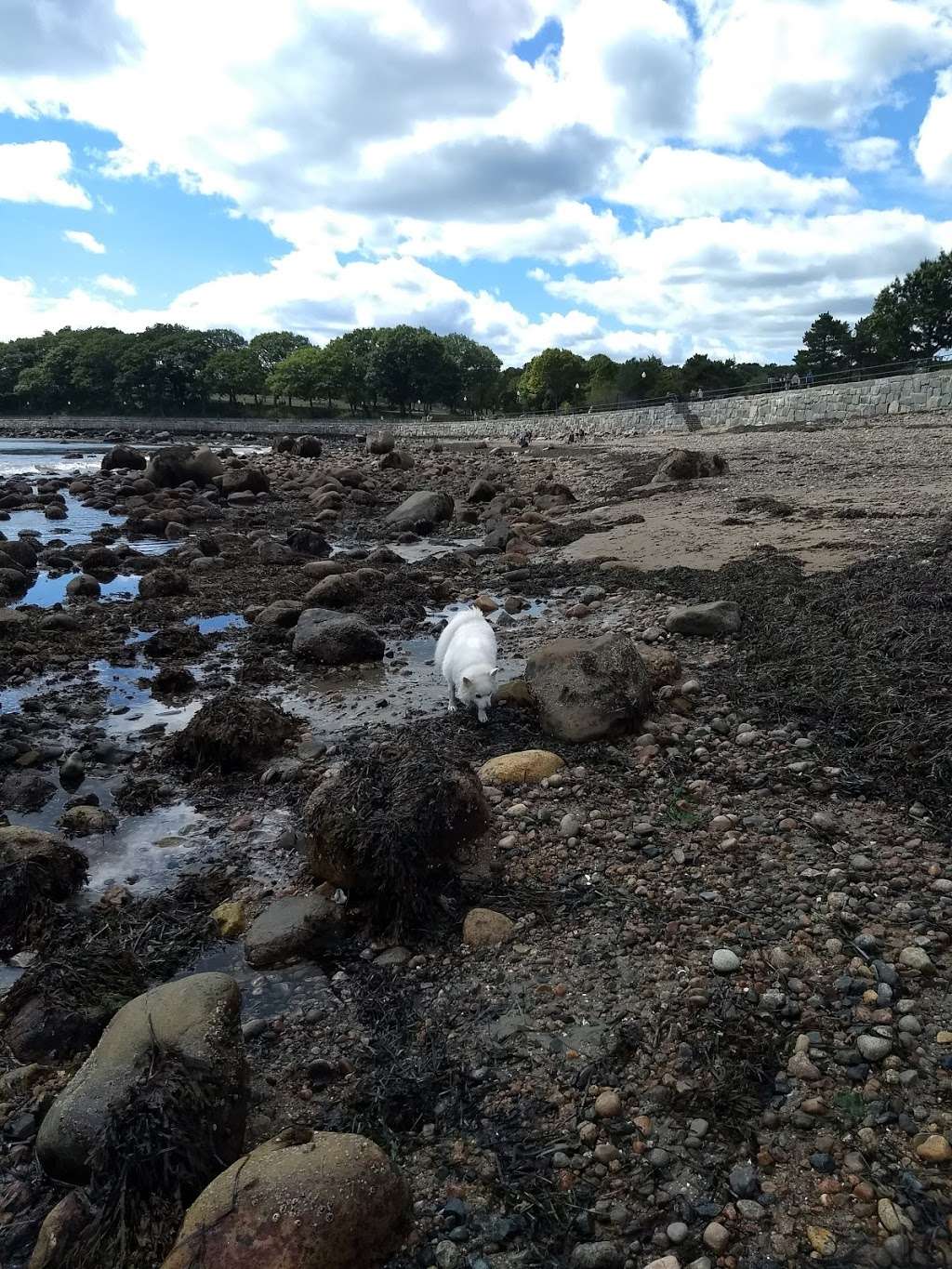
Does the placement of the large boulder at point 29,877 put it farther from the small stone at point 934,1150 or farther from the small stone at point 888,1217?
the small stone at point 934,1150

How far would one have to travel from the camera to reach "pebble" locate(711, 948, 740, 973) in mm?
4348

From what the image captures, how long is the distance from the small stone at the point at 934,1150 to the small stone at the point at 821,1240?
0.51 m

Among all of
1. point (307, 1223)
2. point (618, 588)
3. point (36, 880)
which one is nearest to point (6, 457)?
point (618, 588)

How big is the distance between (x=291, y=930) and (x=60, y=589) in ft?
42.9

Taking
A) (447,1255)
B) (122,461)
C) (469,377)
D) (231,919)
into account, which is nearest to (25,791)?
(231,919)

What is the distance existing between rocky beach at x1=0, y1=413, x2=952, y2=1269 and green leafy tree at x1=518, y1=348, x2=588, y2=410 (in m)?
80.6

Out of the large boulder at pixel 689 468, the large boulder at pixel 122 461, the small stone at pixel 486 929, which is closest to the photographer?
the small stone at pixel 486 929

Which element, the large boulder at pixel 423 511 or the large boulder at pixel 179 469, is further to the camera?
the large boulder at pixel 179 469

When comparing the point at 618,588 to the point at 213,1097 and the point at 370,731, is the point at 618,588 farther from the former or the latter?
the point at 213,1097

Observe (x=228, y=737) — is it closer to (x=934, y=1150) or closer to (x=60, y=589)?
(x=934, y=1150)

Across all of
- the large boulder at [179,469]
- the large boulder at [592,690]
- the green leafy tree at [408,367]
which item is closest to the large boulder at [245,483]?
the large boulder at [179,469]

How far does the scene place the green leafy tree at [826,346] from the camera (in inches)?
2854

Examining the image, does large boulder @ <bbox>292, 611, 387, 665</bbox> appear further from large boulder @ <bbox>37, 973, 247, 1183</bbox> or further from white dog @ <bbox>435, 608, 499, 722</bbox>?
large boulder @ <bbox>37, 973, 247, 1183</bbox>

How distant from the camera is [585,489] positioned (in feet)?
88.9
